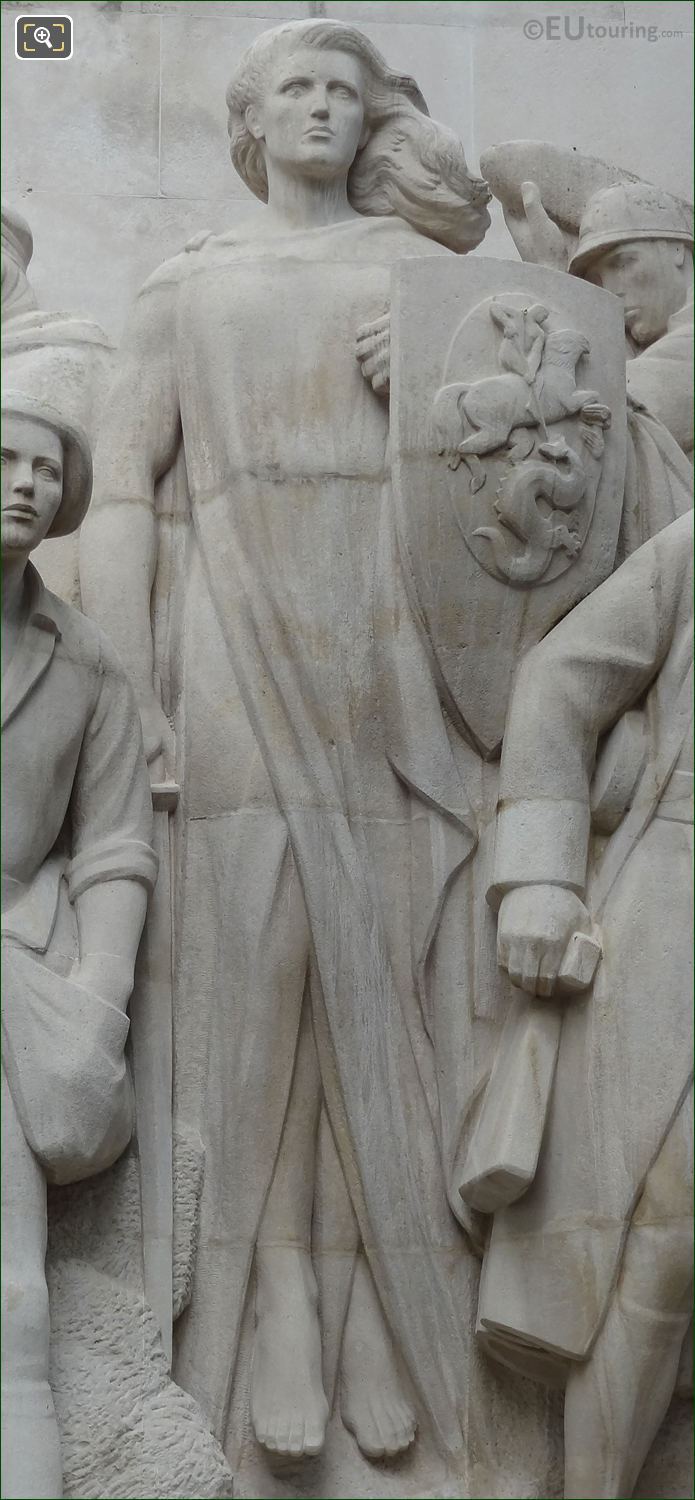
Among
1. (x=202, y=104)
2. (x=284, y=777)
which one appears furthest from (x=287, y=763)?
(x=202, y=104)

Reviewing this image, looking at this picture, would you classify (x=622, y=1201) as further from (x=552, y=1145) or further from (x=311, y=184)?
(x=311, y=184)

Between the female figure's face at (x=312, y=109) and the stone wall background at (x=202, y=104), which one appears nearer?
the female figure's face at (x=312, y=109)

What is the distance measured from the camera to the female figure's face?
21.9 ft

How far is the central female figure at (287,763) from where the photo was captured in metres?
6.24

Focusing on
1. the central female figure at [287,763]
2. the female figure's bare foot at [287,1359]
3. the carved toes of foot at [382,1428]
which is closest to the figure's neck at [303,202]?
the central female figure at [287,763]

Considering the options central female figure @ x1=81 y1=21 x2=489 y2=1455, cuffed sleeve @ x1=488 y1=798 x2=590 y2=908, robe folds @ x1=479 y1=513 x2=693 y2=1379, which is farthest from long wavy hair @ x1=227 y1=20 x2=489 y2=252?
cuffed sleeve @ x1=488 y1=798 x2=590 y2=908

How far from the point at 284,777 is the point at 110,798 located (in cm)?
37

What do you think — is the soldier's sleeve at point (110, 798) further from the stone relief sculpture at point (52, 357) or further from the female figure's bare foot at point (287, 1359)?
the female figure's bare foot at point (287, 1359)

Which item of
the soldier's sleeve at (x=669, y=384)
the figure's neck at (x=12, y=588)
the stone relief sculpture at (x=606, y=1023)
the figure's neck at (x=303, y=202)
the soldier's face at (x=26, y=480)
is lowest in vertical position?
the stone relief sculpture at (x=606, y=1023)

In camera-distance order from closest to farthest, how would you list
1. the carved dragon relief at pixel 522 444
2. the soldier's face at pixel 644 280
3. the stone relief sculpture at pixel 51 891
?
the stone relief sculpture at pixel 51 891
the carved dragon relief at pixel 522 444
the soldier's face at pixel 644 280

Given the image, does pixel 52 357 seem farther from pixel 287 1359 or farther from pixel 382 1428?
pixel 382 1428

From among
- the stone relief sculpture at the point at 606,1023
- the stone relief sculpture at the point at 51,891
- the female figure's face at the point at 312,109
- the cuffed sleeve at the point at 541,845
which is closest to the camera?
the stone relief sculpture at the point at 51,891

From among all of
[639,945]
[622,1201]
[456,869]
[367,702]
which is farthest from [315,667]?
[622,1201]

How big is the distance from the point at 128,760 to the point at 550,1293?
140cm
